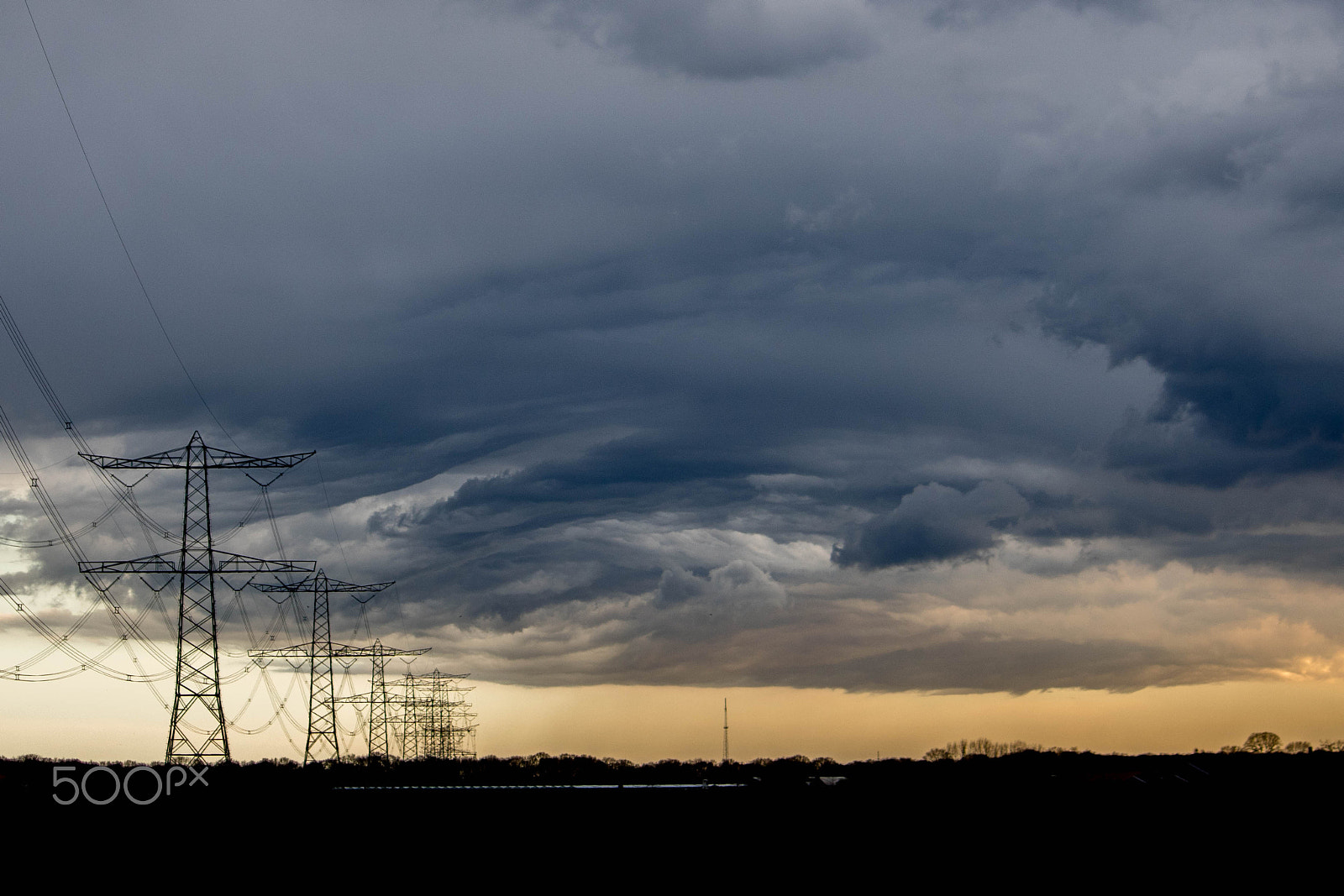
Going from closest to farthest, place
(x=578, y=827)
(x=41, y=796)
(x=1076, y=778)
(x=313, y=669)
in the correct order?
1. (x=578, y=827)
2. (x=41, y=796)
3. (x=313, y=669)
4. (x=1076, y=778)

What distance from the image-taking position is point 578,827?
92.4 m

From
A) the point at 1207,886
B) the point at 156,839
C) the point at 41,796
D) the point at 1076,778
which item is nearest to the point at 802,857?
the point at 1207,886

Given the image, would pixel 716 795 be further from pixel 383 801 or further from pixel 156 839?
pixel 156 839

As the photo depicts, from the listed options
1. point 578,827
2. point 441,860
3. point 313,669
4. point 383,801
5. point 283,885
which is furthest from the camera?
point 313,669

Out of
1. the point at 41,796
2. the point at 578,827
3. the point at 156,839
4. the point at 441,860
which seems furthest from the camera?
the point at 41,796

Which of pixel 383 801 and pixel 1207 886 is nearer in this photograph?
pixel 1207 886

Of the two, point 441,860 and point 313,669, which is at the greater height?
point 313,669

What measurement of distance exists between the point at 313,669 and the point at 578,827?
5235cm

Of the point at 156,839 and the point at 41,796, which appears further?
the point at 41,796

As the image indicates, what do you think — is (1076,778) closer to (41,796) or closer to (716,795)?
(716,795)

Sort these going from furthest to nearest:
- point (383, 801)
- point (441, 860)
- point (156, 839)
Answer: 1. point (383, 801)
2. point (156, 839)
3. point (441, 860)

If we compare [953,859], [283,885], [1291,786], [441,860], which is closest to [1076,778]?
[1291,786]

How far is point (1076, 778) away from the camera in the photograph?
537 ft

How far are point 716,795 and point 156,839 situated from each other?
53.8 m
